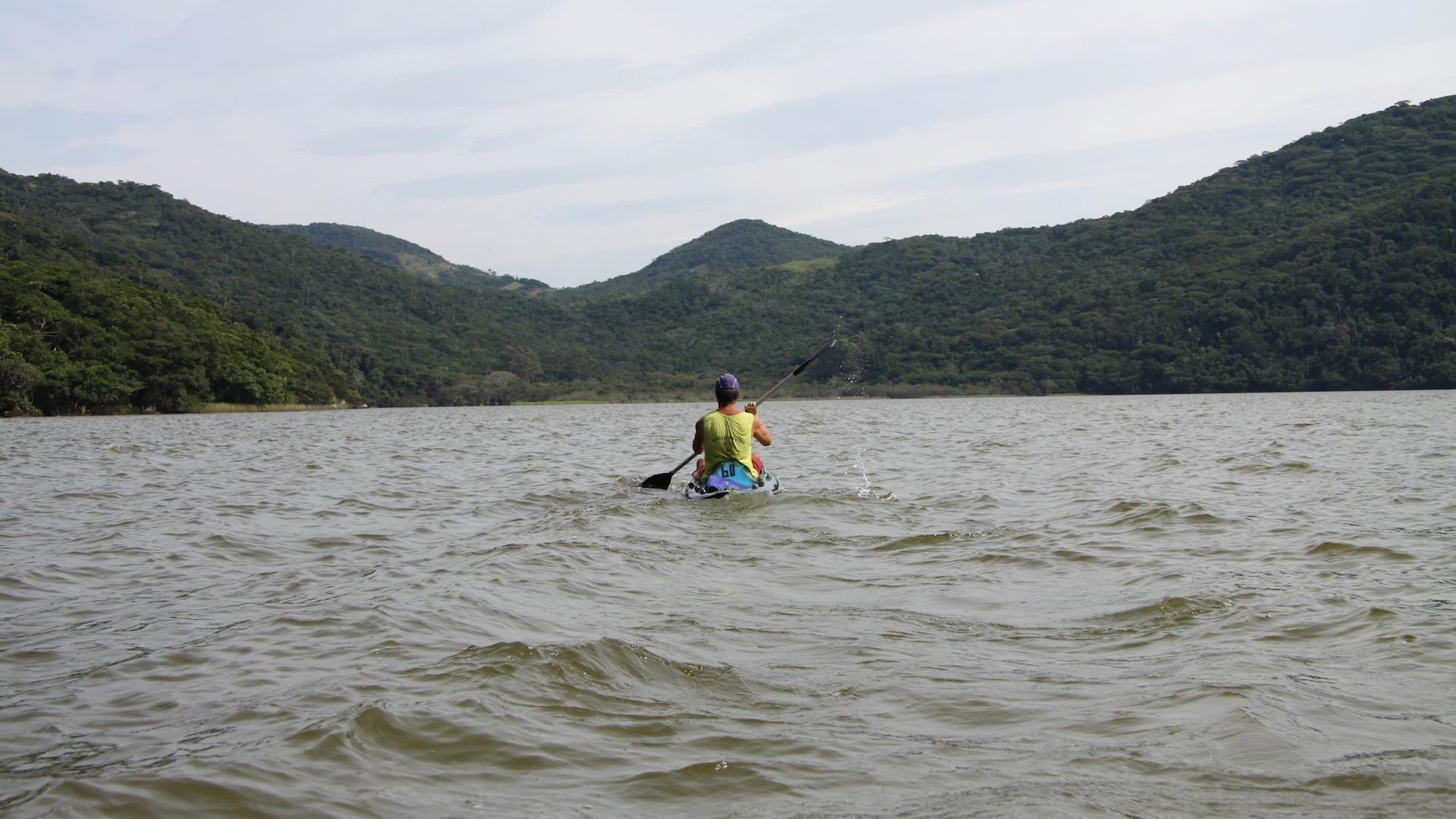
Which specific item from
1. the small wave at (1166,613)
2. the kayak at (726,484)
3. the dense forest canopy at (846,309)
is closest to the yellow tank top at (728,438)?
the kayak at (726,484)

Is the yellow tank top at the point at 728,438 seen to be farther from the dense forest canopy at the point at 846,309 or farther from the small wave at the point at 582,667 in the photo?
the dense forest canopy at the point at 846,309

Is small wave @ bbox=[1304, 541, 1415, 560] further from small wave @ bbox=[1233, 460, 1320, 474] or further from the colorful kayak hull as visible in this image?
small wave @ bbox=[1233, 460, 1320, 474]

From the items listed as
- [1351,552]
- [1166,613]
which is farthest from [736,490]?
[1166,613]

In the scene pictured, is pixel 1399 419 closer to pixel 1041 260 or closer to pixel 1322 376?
pixel 1322 376

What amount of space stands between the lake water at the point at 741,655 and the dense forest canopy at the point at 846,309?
5111 cm

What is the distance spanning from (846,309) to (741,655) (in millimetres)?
144472

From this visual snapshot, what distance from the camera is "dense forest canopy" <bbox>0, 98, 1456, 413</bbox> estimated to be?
66.2m

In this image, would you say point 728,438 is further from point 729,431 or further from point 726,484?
point 726,484

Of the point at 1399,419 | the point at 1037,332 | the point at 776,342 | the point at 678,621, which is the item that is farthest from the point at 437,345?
the point at 678,621

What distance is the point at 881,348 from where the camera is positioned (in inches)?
4547

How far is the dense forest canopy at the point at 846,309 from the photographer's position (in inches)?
2606

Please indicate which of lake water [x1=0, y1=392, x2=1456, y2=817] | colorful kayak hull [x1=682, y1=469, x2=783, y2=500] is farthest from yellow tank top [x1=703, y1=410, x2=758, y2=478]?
lake water [x1=0, y1=392, x2=1456, y2=817]

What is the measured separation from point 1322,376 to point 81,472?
8473 centimetres

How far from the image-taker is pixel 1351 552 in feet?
26.7
